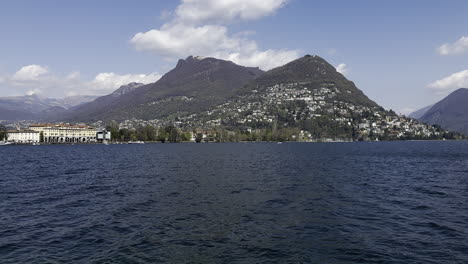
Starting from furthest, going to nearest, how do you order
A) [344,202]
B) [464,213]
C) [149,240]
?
[344,202], [464,213], [149,240]

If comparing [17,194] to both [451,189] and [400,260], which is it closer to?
[400,260]

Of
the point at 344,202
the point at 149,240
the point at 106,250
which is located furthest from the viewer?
the point at 344,202

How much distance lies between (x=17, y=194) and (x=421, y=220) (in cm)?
4065

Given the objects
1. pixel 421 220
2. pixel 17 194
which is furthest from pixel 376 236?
pixel 17 194

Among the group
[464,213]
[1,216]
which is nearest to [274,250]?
[464,213]

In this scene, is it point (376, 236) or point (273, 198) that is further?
point (273, 198)

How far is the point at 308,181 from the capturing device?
5031 centimetres

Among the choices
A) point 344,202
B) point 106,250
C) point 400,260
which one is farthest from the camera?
point 344,202

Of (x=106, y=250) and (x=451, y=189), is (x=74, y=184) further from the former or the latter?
(x=451, y=189)

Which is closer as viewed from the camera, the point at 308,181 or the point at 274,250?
the point at 274,250

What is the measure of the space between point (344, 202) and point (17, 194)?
35513mm

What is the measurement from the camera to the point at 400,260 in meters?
18.5

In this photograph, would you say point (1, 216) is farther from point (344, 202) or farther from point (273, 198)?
point (344, 202)

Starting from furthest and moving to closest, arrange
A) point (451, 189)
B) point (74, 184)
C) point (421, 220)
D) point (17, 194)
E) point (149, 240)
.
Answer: point (74, 184) → point (451, 189) → point (17, 194) → point (421, 220) → point (149, 240)
